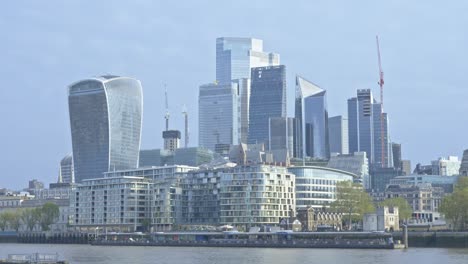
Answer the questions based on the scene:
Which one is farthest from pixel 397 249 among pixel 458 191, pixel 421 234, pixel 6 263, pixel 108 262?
pixel 6 263

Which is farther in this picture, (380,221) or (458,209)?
(380,221)

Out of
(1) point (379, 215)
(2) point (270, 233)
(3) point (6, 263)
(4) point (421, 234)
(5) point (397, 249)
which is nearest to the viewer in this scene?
(3) point (6, 263)

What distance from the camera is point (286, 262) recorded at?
120m

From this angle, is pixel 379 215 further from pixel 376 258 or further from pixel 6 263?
pixel 6 263

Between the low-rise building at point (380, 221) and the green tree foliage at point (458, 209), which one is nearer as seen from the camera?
the green tree foliage at point (458, 209)

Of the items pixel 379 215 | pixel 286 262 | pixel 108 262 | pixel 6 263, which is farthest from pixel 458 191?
pixel 6 263

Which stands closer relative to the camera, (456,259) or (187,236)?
(456,259)

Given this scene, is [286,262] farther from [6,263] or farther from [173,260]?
[6,263]

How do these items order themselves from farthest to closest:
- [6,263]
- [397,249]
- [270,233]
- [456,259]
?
[270,233] → [397,249] → [456,259] → [6,263]

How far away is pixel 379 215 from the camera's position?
19475 cm

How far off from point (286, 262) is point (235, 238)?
67401 mm

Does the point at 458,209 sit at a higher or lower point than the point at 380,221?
higher

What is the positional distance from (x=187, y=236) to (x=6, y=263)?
9211 centimetres

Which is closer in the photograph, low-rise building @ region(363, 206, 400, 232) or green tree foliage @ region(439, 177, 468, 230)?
green tree foliage @ region(439, 177, 468, 230)
